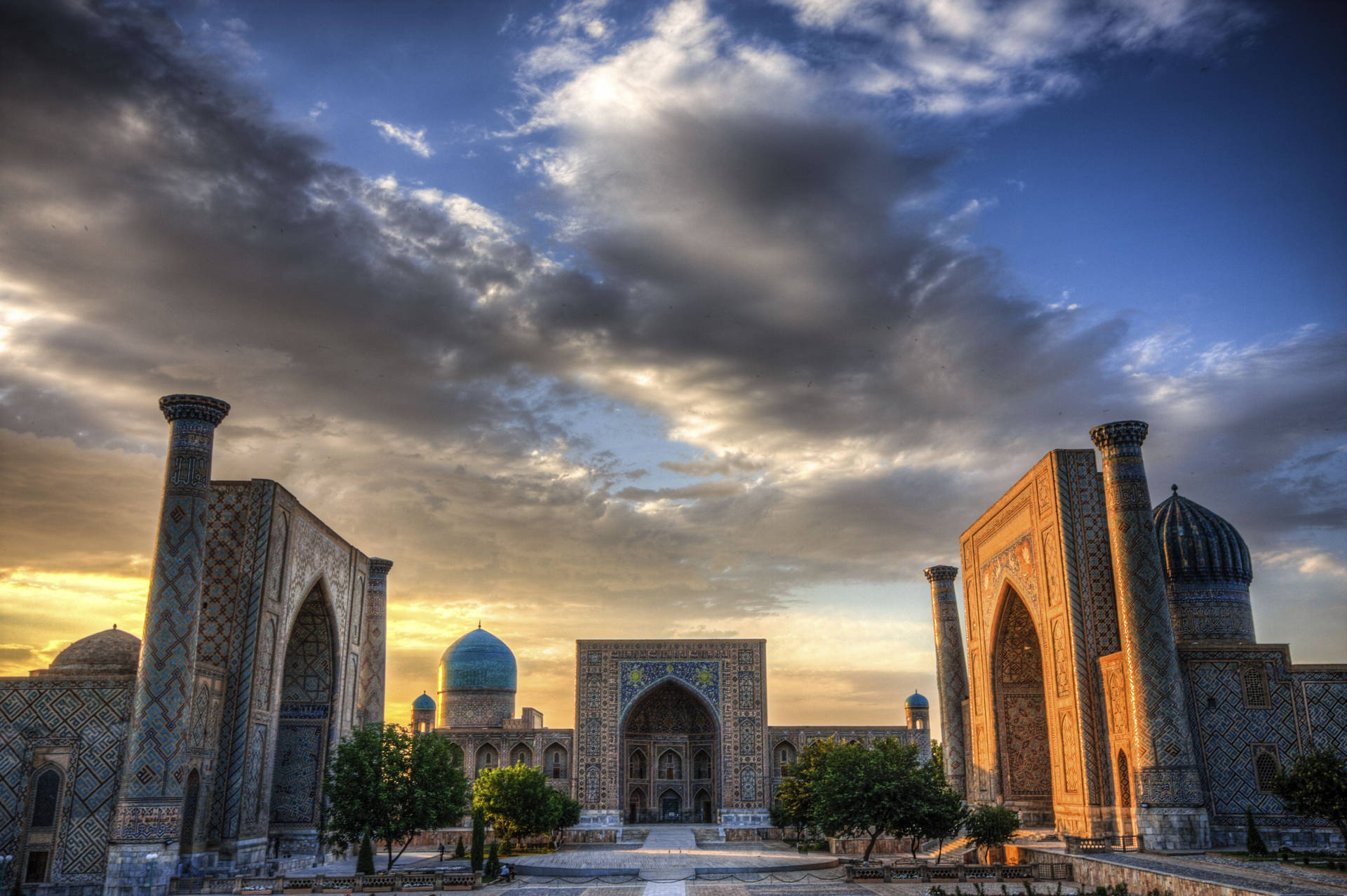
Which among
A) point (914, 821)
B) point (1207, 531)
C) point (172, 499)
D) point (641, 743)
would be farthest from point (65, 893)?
point (641, 743)

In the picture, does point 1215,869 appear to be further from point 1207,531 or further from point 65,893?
point 65,893

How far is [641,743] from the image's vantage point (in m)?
34.9

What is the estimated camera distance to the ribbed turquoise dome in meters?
36.9

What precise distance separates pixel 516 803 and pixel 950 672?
10938mm

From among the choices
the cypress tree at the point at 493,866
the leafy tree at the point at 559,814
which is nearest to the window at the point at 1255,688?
the cypress tree at the point at 493,866

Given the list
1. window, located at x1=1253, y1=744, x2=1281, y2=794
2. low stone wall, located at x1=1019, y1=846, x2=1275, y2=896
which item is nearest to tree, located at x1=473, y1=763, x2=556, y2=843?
low stone wall, located at x1=1019, y1=846, x2=1275, y2=896

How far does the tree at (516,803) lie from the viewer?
2231cm

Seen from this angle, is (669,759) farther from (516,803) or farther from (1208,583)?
(1208,583)

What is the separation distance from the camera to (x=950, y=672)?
24922 mm

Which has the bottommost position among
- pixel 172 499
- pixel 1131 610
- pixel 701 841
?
pixel 701 841

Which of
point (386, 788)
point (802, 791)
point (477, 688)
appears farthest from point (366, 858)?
point (477, 688)

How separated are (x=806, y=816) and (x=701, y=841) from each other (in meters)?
4.02

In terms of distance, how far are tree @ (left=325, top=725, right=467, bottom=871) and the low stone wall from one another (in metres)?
9.81

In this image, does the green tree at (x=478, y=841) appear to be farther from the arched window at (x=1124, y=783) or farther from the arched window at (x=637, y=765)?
the arched window at (x=637, y=765)
